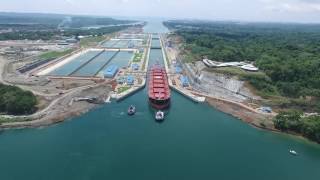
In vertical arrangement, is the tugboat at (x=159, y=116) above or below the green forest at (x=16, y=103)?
below

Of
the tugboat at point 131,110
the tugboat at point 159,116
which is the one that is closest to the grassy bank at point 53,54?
the tugboat at point 131,110

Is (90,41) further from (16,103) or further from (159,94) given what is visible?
(16,103)

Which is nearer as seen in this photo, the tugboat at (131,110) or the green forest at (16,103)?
the green forest at (16,103)

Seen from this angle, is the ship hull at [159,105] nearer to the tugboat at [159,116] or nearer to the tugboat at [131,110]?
the tugboat at [159,116]

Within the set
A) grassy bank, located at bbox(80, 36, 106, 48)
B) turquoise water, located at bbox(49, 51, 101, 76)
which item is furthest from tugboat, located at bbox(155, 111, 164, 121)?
grassy bank, located at bbox(80, 36, 106, 48)

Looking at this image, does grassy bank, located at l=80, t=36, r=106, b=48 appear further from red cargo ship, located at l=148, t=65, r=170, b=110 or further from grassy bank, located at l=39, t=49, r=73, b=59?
red cargo ship, located at l=148, t=65, r=170, b=110

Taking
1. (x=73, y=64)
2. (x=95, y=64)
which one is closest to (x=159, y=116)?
(x=95, y=64)
